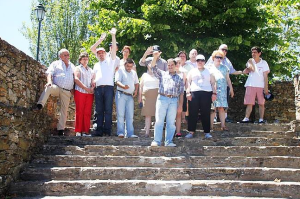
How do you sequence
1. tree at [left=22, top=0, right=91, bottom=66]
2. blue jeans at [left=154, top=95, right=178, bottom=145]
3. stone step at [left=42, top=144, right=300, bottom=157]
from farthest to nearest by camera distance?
tree at [left=22, top=0, right=91, bottom=66], blue jeans at [left=154, top=95, right=178, bottom=145], stone step at [left=42, top=144, right=300, bottom=157]

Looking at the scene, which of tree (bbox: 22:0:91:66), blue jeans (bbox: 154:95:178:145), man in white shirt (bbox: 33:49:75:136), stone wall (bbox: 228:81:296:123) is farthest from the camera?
tree (bbox: 22:0:91:66)

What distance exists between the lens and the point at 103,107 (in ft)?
22.1

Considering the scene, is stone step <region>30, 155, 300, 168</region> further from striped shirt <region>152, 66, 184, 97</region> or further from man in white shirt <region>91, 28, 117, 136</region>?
striped shirt <region>152, 66, 184, 97</region>

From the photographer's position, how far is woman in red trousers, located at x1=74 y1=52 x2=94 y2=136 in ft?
22.1

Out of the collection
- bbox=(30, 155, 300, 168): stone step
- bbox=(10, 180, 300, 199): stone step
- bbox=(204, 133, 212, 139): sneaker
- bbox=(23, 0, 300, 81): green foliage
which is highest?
bbox=(23, 0, 300, 81): green foliage

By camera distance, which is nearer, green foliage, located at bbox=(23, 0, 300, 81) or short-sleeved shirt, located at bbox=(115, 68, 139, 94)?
short-sleeved shirt, located at bbox=(115, 68, 139, 94)

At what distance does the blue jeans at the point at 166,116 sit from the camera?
6.16 meters

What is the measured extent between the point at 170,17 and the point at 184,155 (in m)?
6.58

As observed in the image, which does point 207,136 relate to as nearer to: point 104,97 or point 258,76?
point 104,97

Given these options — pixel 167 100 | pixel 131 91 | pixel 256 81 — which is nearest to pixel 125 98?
pixel 131 91

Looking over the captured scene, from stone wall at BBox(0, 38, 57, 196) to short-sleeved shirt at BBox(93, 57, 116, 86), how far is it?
1.05 meters

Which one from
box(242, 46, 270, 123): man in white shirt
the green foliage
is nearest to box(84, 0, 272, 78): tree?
the green foliage

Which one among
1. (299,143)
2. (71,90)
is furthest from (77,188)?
(299,143)

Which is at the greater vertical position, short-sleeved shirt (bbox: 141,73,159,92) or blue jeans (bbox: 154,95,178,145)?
short-sleeved shirt (bbox: 141,73,159,92)
